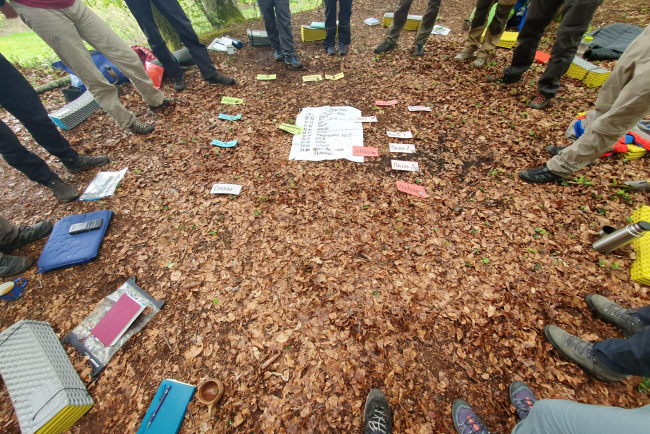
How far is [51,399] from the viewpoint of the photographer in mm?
1813

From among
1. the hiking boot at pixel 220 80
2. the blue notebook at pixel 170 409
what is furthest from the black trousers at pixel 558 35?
the blue notebook at pixel 170 409

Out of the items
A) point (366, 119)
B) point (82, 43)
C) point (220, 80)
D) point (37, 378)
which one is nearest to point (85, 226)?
point (37, 378)

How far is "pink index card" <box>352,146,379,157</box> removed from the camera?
378cm

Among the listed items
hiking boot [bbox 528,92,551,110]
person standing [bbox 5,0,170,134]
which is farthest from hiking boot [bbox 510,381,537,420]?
person standing [bbox 5,0,170,134]

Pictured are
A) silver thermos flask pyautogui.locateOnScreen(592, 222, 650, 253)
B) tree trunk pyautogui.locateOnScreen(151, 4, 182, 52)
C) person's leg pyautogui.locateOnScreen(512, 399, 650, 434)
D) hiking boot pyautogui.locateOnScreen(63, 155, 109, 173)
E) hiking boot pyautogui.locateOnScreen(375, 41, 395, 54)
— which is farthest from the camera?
tree trunk pyautogui.locateOnScreen(151, 4, 182, 52)

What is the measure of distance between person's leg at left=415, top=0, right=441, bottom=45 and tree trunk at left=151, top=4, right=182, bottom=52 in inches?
247

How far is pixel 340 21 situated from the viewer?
566 cm

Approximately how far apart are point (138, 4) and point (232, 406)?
6.55m

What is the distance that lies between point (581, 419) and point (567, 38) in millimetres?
4828

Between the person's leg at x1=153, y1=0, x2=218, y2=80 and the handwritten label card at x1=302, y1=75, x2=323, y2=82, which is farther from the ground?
the person's leg at x1=153, y1=0, x2=218, y2=80

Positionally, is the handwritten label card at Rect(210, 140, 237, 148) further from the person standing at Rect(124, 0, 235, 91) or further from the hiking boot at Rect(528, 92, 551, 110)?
the hiking boot at Rect(528, 92, 551, 110)

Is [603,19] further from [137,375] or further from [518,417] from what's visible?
[137,375]

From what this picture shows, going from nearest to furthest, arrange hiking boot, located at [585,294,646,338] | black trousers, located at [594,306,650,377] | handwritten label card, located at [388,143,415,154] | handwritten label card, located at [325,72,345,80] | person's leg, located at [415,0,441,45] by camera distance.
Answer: black trousers, located at [594,306,650,377] → hiking boot, located at [585,294,646,338] → handwritten label card, located at [388,143,415,154] → person's leg, located at [415,0,441,45] → handwritten label card, located at [325,72,345,80]

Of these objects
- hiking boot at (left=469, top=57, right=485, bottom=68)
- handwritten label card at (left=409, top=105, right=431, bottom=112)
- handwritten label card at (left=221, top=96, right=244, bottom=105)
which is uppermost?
hiking boot at (left=469, top=57, right=485, bottom=68)
